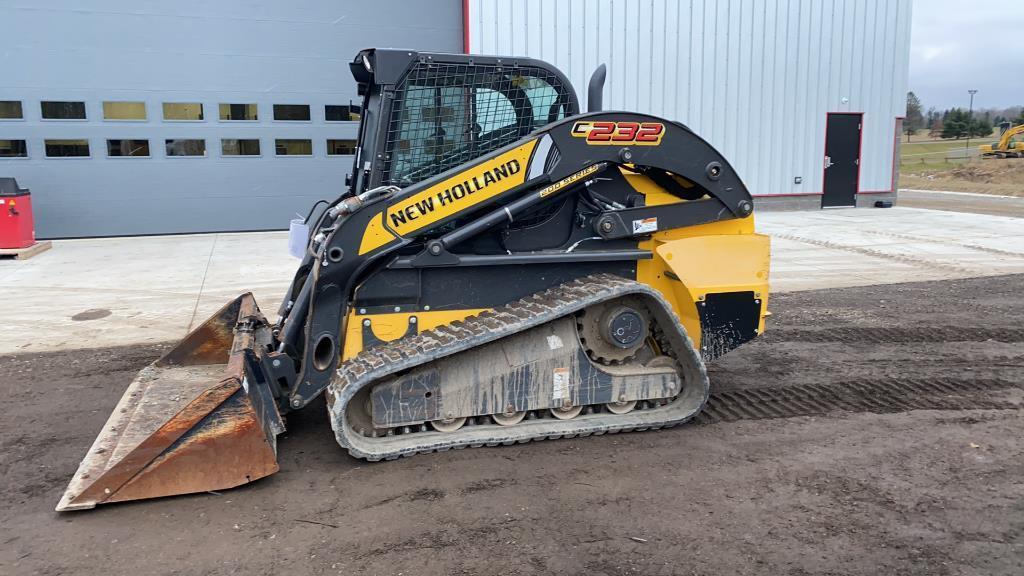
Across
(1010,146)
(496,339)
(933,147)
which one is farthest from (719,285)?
(933,147)

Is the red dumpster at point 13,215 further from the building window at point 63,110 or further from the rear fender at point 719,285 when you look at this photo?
the rear fender at point 719,285

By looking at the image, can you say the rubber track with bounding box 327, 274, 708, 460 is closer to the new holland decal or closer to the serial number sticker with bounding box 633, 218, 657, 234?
the serial number sticker with bounding box 633, 218, 657, 234

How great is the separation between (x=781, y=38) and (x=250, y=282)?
13.6 meters

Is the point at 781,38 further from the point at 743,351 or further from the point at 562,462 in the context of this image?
the point at 562,462

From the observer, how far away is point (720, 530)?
3.55m

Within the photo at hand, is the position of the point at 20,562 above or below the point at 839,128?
below

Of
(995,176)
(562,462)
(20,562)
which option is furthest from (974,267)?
(995,176)

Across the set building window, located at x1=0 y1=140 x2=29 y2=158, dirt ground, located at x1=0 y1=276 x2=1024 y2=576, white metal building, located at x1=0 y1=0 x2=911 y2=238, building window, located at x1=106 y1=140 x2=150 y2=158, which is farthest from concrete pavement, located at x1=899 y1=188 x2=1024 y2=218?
building window, located at x1=0 y1=140 x2=29 y2=158

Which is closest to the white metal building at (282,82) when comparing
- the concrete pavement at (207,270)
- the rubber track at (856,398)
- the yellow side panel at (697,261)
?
the concrete pavement at (207,270)

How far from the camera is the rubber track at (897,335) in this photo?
6945mm

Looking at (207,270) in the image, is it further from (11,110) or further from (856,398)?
(856,398)

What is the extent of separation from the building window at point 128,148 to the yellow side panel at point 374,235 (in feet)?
38.1

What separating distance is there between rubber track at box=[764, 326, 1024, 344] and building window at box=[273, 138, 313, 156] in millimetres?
10547

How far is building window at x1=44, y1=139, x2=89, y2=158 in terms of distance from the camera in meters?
13.7
